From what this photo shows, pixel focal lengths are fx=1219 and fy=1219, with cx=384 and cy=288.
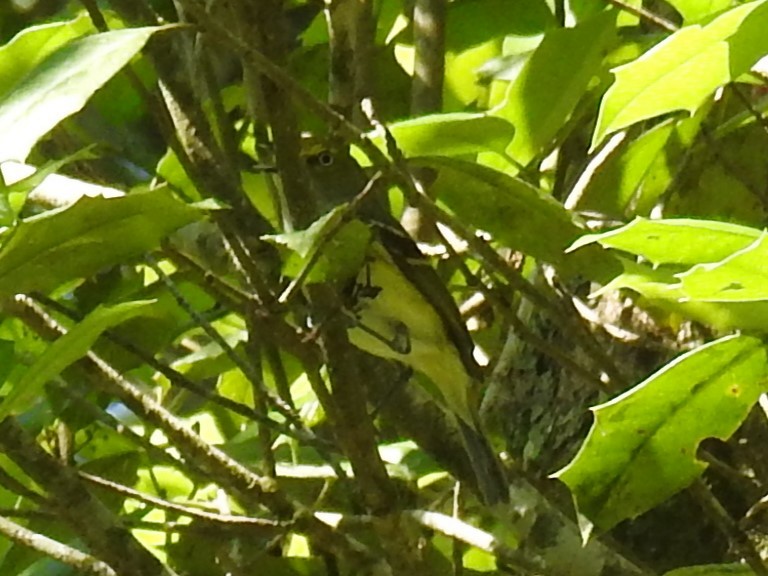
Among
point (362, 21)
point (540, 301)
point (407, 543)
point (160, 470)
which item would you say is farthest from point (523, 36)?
point (160, 470)

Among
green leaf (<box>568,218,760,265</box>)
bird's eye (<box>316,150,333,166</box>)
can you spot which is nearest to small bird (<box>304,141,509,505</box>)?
bird's eye (<box>316,150,333,166</box>)

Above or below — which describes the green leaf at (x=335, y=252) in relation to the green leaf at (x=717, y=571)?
above

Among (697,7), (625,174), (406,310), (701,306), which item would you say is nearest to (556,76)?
(697,7)

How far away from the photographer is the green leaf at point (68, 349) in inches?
27.5

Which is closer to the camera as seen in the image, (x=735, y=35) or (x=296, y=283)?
(x=735, y=35)

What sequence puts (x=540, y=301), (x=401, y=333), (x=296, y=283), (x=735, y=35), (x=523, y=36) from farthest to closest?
(x=401, y=333), (x=523, y=36), (x=540, y=301), (x=296, y=283), (x=735, y=35)

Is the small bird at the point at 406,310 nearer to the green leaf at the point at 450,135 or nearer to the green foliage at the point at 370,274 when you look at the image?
the green foliage at the point at 370,274

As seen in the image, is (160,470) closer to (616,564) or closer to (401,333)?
(401,333)

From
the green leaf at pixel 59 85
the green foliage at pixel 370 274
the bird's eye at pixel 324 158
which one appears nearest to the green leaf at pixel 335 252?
the green foliage at pixel 370 274

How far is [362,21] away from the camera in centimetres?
104

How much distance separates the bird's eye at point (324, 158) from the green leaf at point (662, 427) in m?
0.75

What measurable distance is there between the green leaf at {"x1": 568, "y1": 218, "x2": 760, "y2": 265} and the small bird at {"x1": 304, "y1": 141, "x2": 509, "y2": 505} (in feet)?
1.98

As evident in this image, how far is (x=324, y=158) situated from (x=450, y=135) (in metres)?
0.64

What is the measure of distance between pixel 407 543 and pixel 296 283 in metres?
0.29
